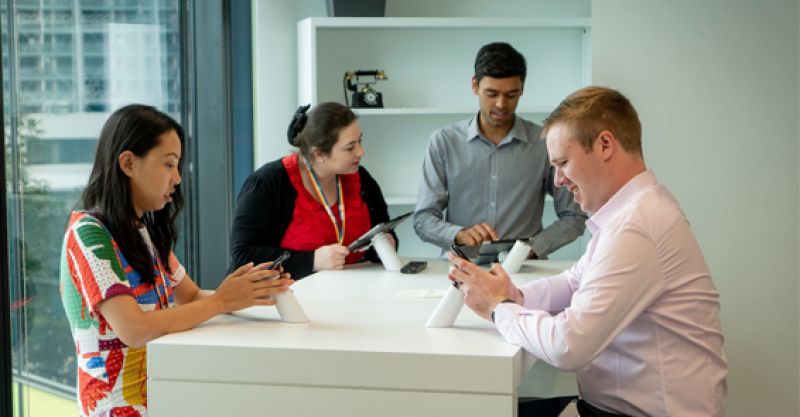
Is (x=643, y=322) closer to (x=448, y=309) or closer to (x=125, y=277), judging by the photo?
(x=448, y=309)

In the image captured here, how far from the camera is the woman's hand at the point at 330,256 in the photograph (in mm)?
3094

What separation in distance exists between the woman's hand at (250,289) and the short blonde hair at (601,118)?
0.73 m

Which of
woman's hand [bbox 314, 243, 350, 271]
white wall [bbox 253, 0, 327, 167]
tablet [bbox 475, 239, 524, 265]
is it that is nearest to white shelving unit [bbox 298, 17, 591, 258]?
white wall [bbox 253, 0, 327, 167]

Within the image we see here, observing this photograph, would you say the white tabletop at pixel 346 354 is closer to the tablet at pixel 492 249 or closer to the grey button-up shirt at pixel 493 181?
the tablet at pixel 492 249

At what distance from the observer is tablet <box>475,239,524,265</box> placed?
10.1ft

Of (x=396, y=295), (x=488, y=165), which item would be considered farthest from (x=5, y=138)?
(x=488, y=165)

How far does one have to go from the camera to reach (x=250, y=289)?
2061mm

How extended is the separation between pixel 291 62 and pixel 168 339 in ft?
9.17

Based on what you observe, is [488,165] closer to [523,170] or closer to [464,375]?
[523,170]

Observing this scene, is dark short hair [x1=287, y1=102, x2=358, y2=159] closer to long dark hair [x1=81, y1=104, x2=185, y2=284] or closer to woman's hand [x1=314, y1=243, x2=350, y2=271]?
woman's hand [x1=314, y1=243, x2=350, y2=271]

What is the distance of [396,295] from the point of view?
8.39 ft

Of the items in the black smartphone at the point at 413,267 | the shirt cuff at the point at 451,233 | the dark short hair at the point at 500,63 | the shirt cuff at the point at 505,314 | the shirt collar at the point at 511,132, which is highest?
the dark short hair at the point at 500,63

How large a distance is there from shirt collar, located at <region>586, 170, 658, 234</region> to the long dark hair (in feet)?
3.26

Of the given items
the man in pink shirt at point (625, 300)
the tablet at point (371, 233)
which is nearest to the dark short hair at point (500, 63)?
the tablet at point (371, 233)
